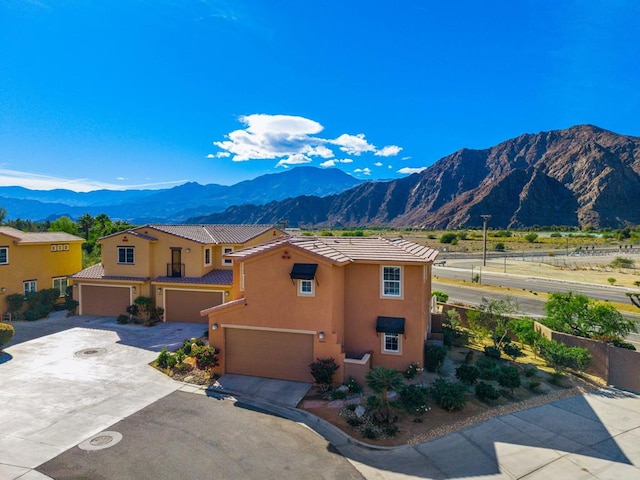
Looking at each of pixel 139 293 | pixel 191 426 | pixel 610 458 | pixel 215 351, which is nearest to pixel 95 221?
pixel 139 293

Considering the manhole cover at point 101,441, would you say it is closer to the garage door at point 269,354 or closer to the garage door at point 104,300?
the garage door at point 269,354

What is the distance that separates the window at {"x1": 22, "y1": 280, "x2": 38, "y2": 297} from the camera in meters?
24.9

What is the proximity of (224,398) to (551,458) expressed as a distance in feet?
32.4

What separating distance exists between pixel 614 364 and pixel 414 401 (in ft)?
28.9

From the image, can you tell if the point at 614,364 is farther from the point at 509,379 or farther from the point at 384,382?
the point at 384,382

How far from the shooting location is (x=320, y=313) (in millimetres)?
14031

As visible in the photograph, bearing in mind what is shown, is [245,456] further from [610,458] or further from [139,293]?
[139,293]

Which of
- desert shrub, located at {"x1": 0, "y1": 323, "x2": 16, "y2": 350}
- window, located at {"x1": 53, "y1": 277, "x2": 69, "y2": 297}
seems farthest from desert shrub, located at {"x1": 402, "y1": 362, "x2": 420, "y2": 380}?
window, located at {"x1": 53, "y1": 277, "x2": 69, "y2": 297}

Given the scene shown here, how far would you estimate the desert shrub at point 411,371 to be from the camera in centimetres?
1454

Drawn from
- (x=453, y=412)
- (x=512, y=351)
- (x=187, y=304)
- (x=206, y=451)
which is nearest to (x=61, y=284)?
(x=187, y=304)

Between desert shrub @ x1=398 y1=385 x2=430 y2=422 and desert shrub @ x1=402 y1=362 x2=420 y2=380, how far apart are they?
255 centimetres

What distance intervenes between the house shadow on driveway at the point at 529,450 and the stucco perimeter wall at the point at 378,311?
4114 millimetres

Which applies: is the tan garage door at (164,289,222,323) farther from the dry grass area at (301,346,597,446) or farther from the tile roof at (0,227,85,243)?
the dry grass area at (301,346,597,446)

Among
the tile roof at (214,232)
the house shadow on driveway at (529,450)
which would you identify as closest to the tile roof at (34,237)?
the tile roof at (214,232)
